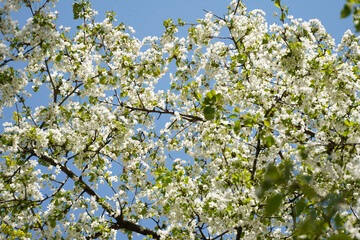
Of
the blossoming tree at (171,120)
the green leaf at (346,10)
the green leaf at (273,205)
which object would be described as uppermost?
the blossoming tree at (171,120)

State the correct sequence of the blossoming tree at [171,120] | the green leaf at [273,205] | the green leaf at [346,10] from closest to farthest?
the green leaf at [273,205] < the green leaf at [346,10] < the blossoming tree at [171,120]

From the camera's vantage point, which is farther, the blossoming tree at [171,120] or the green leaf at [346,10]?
the blossoming tree at [171,120]

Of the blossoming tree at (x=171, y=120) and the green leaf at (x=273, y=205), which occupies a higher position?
the blossoming tree at (x=171, y=120)

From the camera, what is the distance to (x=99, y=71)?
7.75 m

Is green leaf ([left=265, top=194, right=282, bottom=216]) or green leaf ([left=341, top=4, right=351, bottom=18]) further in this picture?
green leaf ([left=341, top=4, right=351, bottom=18])

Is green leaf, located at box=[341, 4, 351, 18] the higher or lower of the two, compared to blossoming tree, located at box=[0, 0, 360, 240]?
lower

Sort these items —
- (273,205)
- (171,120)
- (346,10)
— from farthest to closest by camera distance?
(171,120) → (346,10) → (273,205)

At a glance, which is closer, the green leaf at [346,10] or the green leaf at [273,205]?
the green leaf at [273,205]

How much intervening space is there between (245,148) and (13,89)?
558cm

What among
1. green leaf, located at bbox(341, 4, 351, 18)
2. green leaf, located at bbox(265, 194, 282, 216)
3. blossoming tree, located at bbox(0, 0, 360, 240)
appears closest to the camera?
green leaf, located at bbox(265, 194, 282, 216)

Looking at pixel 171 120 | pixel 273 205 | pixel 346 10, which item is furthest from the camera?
pixel 171 120

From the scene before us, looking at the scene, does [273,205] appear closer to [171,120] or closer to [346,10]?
[346,10]

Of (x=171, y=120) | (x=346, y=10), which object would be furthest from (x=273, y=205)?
(x=171, y=120)

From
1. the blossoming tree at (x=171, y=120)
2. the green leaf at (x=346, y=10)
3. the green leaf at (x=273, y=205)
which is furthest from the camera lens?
the blossoming tree at (x=171, y=120)
